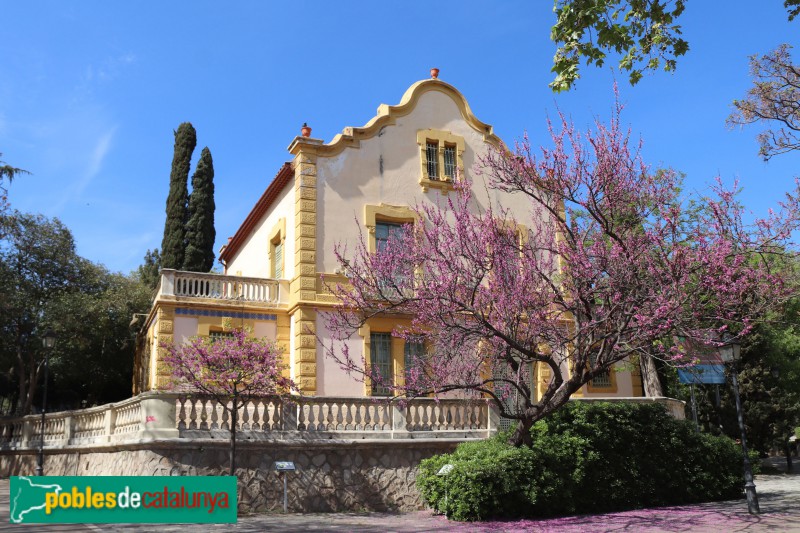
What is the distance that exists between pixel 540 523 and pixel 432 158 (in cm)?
1263

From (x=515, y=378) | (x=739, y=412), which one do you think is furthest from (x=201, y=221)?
(x=739, y=412)

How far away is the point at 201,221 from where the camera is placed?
31.8m

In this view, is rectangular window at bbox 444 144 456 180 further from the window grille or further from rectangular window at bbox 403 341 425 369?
the window grille

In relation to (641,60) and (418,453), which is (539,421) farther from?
(641,60)

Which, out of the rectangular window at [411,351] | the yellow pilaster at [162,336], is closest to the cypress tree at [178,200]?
the yellow pilaster at [162,336]

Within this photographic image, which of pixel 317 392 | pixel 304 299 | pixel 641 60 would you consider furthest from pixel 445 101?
pixel 641 60

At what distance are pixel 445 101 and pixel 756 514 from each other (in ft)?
49.1

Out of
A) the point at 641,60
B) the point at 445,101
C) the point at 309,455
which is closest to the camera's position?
the point at 641,60

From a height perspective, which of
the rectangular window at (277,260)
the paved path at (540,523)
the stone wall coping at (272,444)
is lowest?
the paved path at (540,523)

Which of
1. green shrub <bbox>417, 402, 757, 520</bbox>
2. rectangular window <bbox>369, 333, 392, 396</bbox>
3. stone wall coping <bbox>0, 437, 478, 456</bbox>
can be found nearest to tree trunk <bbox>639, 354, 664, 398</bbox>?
green shrub <bbox>417, 402, 757, 520</bbox>

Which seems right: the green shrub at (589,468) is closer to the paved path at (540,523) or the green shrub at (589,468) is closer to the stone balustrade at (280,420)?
the paved path at (540,523)

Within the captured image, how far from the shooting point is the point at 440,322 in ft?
42.9

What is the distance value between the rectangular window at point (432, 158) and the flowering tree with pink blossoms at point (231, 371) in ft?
31.2

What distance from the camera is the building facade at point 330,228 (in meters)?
18.9
